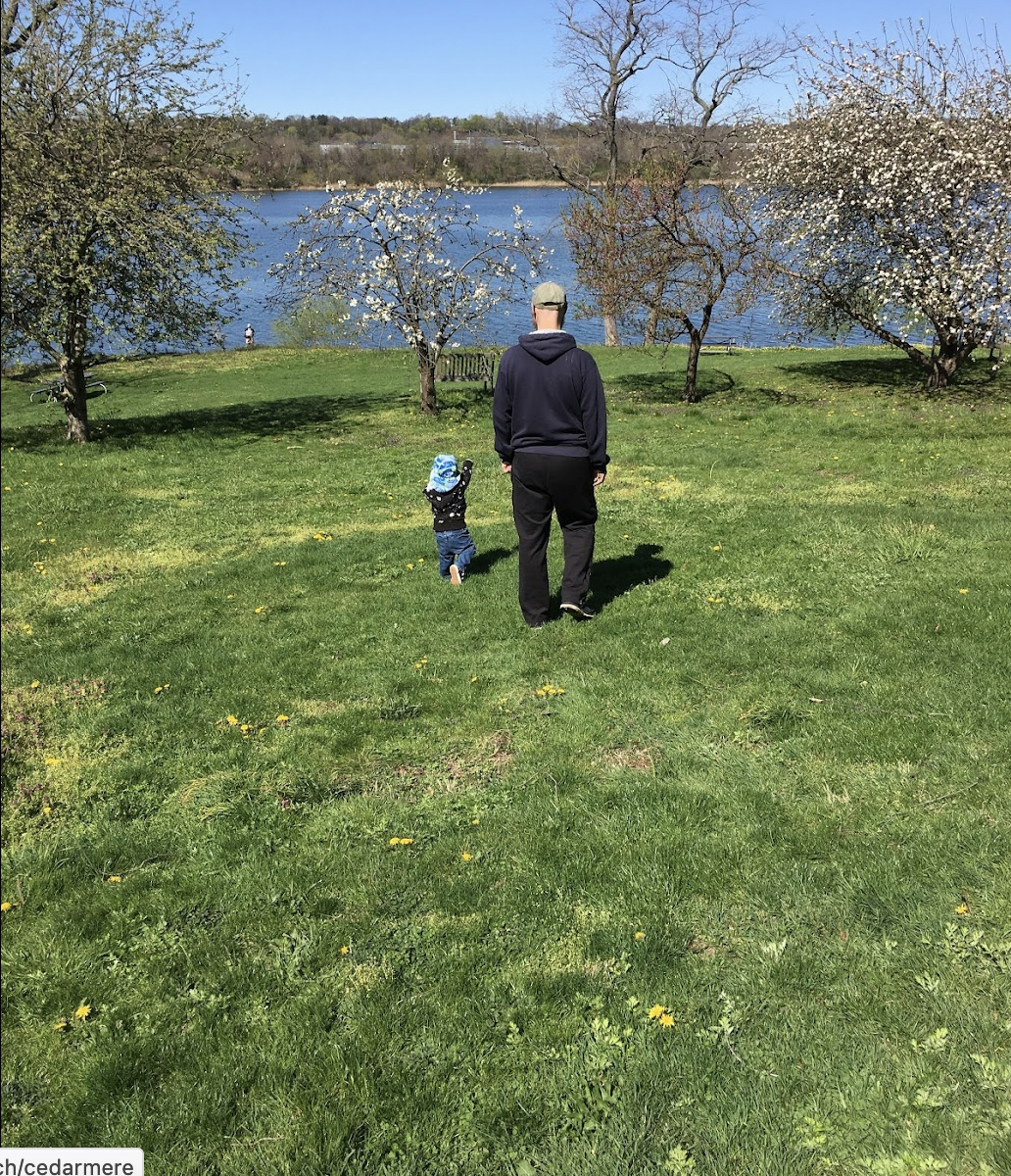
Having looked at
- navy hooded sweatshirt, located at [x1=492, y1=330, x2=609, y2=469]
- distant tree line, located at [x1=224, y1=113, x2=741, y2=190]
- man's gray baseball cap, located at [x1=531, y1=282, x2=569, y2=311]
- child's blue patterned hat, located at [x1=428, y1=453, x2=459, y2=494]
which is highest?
distant tree line, located at [x1=224, y1=113, x2=741, y2=190]

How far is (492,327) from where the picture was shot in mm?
35312

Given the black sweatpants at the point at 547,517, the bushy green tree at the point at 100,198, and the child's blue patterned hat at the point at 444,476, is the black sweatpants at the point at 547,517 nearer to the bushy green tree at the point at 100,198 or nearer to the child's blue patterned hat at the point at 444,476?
the child's blue patterned hat at the point at 444,476

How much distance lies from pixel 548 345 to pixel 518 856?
3610mm

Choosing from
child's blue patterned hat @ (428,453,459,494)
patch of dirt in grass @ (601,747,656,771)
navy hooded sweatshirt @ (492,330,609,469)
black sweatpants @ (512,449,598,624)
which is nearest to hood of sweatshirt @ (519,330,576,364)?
navy hooded sweatshirt @ (492,330,609,469)

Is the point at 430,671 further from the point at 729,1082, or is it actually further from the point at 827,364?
the point at 827,364

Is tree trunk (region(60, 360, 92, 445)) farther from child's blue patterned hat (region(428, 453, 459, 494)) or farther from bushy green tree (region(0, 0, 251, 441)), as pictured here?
child's blue patterned hat (region(428, 453, 459, 494))

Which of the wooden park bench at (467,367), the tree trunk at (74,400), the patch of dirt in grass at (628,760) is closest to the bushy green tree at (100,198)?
the tree trunk at (74,400)

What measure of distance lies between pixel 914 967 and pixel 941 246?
16777 mm

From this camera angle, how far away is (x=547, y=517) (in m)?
6.30

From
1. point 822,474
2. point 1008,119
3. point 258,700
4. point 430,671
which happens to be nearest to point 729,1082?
point 430,671

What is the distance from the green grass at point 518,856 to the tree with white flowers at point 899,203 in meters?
8.21

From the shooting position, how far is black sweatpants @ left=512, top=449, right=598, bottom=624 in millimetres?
6082

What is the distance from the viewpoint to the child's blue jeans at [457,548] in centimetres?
802

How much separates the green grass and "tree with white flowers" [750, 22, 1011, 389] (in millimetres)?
8213
